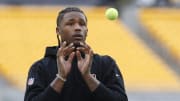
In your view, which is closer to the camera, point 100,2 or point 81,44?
point 81,44

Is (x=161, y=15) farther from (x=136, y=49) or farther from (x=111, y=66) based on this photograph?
(x=111, y=66)

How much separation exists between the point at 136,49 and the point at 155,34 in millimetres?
607

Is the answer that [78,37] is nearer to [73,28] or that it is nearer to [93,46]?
[73,28]

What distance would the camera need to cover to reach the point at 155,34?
10789mm

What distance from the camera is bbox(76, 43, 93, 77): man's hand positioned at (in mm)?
2682

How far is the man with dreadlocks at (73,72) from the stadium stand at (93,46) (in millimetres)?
6448

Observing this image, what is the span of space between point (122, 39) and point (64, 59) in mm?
7837

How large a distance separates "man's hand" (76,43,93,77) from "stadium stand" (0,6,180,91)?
6.62 meters

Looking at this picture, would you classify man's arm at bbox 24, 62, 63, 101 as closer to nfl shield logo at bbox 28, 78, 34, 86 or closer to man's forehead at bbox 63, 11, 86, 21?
nfl shield logo at bbox 28, 78, 34, 86

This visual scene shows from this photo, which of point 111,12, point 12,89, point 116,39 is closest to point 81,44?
point 111,12

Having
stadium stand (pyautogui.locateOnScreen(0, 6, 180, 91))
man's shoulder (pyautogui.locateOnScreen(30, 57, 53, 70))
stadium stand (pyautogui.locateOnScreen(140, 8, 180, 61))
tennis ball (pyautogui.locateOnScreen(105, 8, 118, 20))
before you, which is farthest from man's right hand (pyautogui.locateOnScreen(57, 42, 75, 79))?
stadium stand (pyautogui.locateOnScreen(140, 8, 180, 61))

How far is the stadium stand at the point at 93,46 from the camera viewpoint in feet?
31.8

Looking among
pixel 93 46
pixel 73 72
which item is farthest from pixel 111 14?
pixel 93 46

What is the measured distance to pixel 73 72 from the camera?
109 inches
